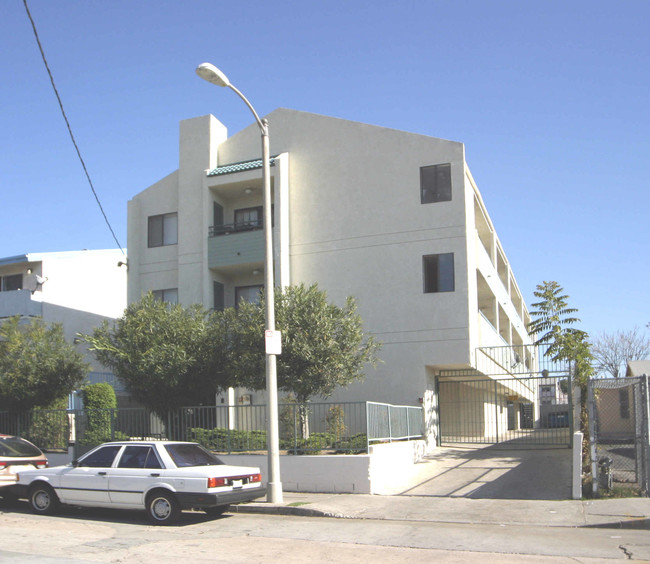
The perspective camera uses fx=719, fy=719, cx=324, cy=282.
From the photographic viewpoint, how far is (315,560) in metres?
9.12

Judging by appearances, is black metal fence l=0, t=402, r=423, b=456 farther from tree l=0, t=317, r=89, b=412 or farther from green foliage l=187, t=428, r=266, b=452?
tree l=0, t=317, r=89, b=412

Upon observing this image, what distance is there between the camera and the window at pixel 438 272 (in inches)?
881

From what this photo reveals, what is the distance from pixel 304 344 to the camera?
1800 cm

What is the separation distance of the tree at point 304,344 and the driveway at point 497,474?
11.8ft

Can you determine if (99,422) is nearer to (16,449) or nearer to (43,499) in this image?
(16,449)

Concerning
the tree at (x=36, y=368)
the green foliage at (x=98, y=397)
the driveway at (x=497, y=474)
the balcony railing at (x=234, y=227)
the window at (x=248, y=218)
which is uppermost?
the window at (x=248, y=218)

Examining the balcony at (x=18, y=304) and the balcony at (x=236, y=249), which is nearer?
the balcony at (x=236, y=249)

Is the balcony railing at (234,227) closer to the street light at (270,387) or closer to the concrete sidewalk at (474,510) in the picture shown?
the street light at (270,387)

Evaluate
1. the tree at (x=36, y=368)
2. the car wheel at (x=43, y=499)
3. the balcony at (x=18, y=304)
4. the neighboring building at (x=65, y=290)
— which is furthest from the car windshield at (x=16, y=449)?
the balcony at (x=18, y=304)

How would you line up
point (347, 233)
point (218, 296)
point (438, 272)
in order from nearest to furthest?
1. point (438, 272)
2. point (347, 233)
3. point (218, 296)

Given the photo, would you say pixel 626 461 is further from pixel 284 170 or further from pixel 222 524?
pixel 284 170

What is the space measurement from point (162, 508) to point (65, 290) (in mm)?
21780

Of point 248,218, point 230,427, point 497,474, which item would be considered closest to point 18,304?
point 248,218

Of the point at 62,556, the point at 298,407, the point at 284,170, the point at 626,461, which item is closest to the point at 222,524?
the point at 62,556
